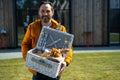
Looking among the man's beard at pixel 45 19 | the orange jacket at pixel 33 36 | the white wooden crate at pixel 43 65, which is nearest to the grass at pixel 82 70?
the orange jacket at pixel 33 36

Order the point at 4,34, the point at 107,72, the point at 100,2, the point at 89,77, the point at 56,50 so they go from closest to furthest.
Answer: the point at 56,50, the point at 89,77, the point at 107,72, the point at 4,34, the point at 100,2

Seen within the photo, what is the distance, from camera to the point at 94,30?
792 inches

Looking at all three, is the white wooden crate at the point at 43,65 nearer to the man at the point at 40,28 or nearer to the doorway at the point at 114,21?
the man at the point at 40,28

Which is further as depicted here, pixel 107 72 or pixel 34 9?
pixel 34 9

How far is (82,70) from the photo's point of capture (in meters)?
11.1

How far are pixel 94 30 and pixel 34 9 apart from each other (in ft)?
12.5

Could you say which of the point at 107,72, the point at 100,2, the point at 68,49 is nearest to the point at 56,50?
the point at 68,49

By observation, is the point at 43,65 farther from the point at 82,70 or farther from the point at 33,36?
the point at 82,70

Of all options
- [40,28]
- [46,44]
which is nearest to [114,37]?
[40,28]

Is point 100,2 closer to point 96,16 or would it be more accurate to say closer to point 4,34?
point 96,16

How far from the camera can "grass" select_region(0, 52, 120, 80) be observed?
32.2 ft

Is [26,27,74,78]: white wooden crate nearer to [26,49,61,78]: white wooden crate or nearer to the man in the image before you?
[26,49,61,78]: white wooden crate

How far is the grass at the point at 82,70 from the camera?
9.82m

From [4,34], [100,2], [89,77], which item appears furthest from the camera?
[100,2]
